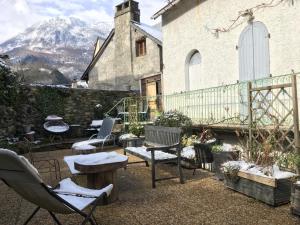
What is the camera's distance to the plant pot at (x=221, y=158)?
5.51 meters

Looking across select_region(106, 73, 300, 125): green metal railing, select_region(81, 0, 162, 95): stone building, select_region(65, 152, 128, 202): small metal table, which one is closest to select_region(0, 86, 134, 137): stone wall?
select_region(81, 0, 162, 95): stone building

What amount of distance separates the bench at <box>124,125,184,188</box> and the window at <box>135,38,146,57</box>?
1030 cm

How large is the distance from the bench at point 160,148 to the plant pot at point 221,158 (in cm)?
68

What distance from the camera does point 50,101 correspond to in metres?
12.5

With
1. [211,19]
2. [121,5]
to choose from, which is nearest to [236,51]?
[211,19]

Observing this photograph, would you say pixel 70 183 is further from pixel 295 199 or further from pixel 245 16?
pixel 245 16

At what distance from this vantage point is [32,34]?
10619cm

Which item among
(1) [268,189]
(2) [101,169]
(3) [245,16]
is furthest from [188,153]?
(3) [245,16]

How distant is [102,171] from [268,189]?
7.67 ft

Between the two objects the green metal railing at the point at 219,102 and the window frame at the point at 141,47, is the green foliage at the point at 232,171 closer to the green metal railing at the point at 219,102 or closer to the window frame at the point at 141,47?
the green metal railing at the point at 219,102

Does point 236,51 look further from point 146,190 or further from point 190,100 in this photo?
point 146,190

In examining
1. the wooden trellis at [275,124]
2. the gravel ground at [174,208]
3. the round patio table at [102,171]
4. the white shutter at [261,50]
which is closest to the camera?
the gravel ground at [174,208]

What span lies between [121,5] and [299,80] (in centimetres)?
1416

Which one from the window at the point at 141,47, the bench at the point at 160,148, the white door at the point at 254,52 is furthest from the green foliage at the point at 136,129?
the window at the point at 141,47
